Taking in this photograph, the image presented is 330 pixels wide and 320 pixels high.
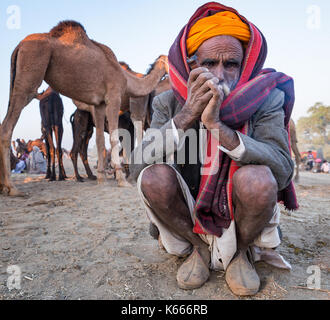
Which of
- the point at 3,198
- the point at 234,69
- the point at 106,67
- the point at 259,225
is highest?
the point at 106,67

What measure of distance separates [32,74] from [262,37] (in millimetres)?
3705

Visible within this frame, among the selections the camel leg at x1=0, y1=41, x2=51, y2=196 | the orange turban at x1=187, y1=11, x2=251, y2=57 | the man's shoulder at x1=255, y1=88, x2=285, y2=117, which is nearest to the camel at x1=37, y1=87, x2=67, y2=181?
the camel leg at x1=0, y1=41, x2=51, y2=196

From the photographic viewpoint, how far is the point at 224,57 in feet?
5.28

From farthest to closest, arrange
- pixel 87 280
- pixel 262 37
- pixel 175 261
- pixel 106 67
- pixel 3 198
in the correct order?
1. pixel 106 67
2. pixel 3 198
3. pixel 175 261
4. pixel 262 37
5. pixel 87 280

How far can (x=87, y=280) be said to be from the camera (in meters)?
1.54

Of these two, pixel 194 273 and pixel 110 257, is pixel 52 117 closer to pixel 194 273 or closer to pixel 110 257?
pixel 110 257

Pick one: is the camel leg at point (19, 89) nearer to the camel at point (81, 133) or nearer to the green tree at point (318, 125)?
the camel at point (81, 133)

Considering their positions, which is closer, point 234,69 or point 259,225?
point 259,225

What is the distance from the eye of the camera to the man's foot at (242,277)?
4.50 feet

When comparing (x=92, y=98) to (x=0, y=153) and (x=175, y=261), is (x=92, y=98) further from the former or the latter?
(x=175, y=261)

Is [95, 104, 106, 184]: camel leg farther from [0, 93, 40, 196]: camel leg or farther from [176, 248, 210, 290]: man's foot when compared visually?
[176, 248, 210, 290]: man's foot

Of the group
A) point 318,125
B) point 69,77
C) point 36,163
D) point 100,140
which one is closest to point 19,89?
point 69,77

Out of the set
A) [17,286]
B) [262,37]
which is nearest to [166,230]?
[17,286]

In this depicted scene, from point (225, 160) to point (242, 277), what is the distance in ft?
2.13
